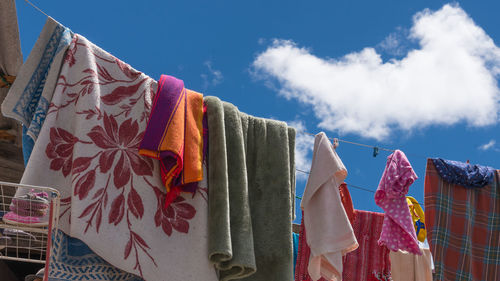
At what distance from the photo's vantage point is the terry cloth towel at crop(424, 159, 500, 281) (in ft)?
8.25

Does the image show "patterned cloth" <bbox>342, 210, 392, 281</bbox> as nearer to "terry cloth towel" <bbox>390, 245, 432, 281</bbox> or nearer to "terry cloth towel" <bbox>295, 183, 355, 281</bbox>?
"terry cloth towel" <bbox>390, 245, 432, 281</bbox>

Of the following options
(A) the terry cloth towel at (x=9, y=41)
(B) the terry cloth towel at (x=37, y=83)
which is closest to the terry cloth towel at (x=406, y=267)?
(B) the terry cloth towel at (x=37, y=83)

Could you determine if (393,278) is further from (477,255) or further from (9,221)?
(9,221)

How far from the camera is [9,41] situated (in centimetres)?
228

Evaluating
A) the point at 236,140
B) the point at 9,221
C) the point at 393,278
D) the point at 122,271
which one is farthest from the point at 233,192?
the point at 393,278

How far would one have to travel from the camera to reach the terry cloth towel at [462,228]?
8.25 ft

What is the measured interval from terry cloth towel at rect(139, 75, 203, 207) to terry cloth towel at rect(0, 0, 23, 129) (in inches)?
37.5

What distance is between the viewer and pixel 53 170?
1.48 meters

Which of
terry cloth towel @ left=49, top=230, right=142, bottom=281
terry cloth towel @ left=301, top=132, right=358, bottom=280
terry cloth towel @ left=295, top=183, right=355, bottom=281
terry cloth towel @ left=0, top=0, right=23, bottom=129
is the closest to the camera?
terry cloth towel @ left=49, top=230, right=142, bottom=281

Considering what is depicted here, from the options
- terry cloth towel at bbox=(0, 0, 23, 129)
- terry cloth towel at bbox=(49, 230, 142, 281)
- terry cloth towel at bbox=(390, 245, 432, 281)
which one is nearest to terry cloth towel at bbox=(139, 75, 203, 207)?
terry cloth towel at bbox=(49, 230, 142, 281)

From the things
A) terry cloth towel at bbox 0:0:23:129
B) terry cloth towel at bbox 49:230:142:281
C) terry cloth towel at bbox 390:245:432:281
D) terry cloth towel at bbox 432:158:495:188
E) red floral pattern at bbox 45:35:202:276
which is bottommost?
terry cloth towel at bbox 49:230:142:281

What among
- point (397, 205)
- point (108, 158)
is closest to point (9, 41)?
point (108, 158)

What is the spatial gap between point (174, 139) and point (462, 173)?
181 centimetres

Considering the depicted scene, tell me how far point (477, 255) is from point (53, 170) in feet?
7.41
